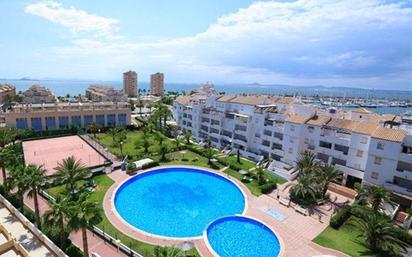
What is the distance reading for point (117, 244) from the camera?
2167cm

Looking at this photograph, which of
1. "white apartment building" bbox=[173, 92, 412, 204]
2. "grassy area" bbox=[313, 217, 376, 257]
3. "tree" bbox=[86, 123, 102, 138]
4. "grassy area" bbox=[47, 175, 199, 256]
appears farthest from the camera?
"tree" bbox=[86, 123, 102, 138]

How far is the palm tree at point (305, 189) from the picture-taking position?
3031 cm

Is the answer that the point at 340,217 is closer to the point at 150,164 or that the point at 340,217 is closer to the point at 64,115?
the point at 150,164

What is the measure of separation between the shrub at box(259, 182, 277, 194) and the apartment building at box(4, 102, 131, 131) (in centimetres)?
4361

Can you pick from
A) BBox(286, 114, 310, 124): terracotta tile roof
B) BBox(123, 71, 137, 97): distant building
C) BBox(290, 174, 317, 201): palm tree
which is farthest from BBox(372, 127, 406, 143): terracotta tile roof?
BBox(123, 71, 137, 97): distant building

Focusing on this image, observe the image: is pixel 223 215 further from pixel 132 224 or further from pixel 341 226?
pixel 341 226

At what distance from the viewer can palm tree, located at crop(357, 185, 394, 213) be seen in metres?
→ 25.6

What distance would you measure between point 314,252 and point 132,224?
56.3 ft

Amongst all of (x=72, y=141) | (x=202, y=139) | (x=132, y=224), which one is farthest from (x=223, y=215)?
(x=72, y=141)

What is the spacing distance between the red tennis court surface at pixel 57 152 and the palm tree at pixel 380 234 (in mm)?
35471

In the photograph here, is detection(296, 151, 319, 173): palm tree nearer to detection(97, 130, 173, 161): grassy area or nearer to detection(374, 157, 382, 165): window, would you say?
detection(374, 157, 382, 165): window

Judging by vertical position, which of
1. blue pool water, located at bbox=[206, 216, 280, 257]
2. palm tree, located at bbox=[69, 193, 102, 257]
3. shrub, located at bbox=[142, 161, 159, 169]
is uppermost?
palm tree, located at bbox=[69, 193, 102, 257]

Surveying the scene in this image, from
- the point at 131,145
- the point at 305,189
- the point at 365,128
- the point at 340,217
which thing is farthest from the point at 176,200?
the point at 365,128

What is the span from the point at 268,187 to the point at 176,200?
12.1 meters
